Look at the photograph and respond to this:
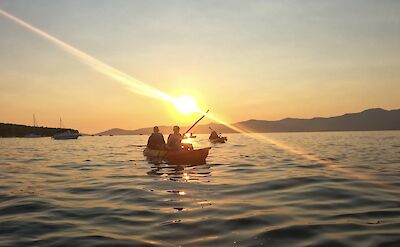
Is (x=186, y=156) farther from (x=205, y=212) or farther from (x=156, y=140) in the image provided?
(x=205, y=212)

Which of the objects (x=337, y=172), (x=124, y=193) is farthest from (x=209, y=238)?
(x=337, y=172)

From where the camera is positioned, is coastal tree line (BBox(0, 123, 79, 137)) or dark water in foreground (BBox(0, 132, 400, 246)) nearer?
dark water in foreground (BBox(0, 132, 400, 246))

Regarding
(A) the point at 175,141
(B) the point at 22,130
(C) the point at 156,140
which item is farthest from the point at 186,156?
(B) the point at 22,130

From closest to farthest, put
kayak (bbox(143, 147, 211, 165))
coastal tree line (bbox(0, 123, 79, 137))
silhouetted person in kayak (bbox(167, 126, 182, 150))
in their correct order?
kayak (bbox(143, 147, 211, 165)) → silhouetted person in kayak (bbox(167, 126, 182, 150)) → coastal tree line (bbox(0, 123, 79, 137))

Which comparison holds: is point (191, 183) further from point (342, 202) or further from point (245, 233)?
point (245, 233)

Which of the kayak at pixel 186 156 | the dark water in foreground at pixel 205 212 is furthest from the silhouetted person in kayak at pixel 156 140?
the dark water in foreground at pixel 205 212

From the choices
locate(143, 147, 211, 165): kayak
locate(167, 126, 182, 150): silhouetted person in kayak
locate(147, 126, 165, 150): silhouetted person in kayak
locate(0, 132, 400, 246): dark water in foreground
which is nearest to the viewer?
locate(0, 132, 400, 246): dark water in foreground

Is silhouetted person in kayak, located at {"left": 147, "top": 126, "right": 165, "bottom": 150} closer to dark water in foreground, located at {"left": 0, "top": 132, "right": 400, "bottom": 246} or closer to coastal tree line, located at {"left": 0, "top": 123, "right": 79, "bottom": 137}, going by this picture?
dark water in foreground, located at {"left": 0, "top": 132, "right": 400, "bottom": 246}

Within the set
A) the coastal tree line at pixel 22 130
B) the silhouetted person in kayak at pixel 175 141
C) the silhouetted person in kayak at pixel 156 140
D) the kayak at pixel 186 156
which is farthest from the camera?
the coastal tree line at pixel 22 130

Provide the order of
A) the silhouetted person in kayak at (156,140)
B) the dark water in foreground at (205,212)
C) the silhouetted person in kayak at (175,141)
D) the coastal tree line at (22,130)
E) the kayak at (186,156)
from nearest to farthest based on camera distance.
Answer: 1. the dark water in foreground at (205,212)
2. the kayak at (186,156)
3. the silhouetted person in kayak at (175,141)
4. the silhouetted person in kayak at (156,140)
5. the coastal tree line at (22,130)

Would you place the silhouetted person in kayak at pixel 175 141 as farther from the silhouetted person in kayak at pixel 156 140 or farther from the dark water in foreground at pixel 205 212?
the dark water in foreground at pixel 205 212

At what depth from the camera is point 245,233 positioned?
23.8 ft

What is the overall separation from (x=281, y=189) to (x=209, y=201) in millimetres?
3629

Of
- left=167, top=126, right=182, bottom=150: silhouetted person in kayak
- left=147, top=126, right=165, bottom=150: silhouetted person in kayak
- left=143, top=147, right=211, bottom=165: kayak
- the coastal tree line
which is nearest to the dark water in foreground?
left=143, top=147, right=211, bottom=165: kayak
